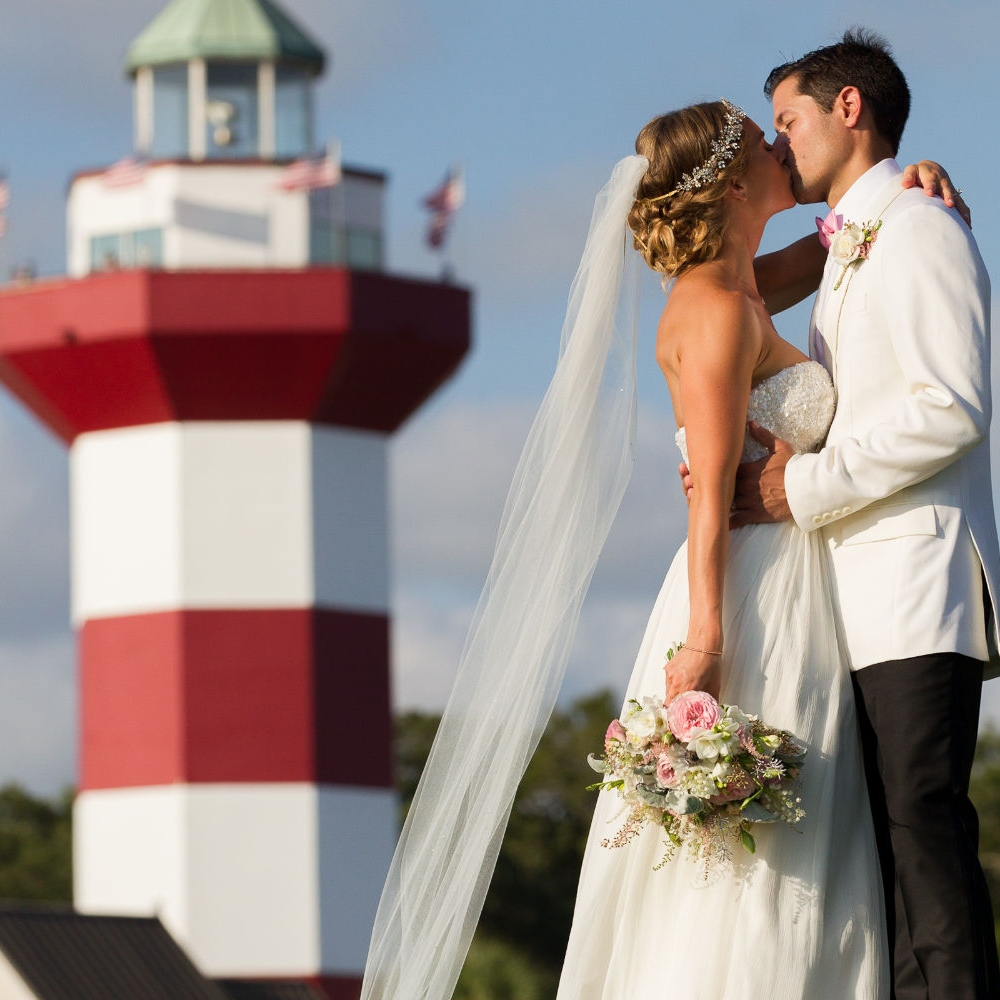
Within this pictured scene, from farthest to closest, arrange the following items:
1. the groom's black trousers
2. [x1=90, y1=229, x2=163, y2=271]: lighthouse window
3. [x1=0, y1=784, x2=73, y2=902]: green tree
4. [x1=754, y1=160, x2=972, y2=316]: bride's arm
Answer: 1. [x1=0, y1=784, x2=73, y2=902]: green tree
2. [x1=90, y1=229, x2=163, y2=271]: lighthouse window
3. [x1=754, y1=160, x2=972, y2=316]: bride's arm
4. the groom's black trousers

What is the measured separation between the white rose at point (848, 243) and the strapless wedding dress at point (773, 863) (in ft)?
0.78

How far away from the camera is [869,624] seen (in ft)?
16.4

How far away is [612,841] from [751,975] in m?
0.40

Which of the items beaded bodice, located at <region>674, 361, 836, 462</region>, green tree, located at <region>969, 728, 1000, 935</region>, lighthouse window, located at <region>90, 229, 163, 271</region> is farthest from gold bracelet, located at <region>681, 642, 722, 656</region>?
green tree, located at <region>969, 728, 1000, 935</region>

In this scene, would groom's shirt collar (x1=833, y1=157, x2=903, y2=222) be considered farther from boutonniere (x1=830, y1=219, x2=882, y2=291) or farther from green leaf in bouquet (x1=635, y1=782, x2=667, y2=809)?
green leaf in bouquet (x1=635, y1=782, x2=667, y2=809)

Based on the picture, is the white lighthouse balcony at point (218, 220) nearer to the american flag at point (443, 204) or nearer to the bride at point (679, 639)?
the american flag at point (443, 204)

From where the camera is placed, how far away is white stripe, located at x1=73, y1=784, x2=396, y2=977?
2341 centimetres

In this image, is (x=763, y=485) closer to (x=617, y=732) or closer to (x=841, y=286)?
(x=841, y=286)

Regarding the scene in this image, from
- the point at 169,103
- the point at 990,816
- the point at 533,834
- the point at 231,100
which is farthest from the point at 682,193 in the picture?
the point at 533,834

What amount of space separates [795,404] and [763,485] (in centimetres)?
18

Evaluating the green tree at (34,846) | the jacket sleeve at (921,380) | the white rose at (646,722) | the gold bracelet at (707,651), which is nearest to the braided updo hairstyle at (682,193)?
the jacket sleeve at (921,380)

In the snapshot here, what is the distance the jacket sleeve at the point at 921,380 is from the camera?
16.0 feet

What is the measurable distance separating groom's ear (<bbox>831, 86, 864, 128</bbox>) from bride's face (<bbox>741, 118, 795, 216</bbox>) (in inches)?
5.9

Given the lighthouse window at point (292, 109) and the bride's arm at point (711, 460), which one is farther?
the lighthouse window at point (292, 109)
